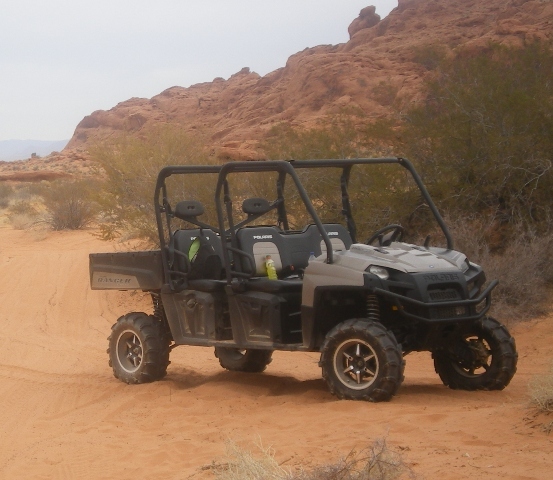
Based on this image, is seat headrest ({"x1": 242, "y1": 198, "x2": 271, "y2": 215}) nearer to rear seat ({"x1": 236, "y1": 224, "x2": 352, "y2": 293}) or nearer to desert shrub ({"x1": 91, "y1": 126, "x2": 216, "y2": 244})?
rear seat ({"x1": 236, "y1": 224, "x2": 352, "y2": 293})

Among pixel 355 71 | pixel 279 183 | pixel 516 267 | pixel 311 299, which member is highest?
pixel 355 71

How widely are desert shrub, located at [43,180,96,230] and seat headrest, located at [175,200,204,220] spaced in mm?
21686

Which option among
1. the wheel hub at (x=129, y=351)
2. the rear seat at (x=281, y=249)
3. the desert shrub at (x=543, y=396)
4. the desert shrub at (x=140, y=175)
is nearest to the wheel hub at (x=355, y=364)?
the rear seat at (x=281, y=249)

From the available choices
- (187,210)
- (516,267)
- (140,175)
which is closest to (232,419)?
(187,210)


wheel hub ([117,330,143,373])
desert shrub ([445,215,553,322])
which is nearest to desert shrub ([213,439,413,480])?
wheel hub ([117,330,143,373])

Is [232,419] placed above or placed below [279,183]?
below

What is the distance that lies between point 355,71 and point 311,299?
4748 centimetres

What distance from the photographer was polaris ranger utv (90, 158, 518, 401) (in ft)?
25.2

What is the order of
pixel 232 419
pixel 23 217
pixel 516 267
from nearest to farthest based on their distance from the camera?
1. pixel 232 419
2. pixel 516 267
3. pixel 23 217

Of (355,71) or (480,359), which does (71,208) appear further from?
(355,71)

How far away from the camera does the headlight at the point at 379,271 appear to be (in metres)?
7.66

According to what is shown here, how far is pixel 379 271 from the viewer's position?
7.69 meters

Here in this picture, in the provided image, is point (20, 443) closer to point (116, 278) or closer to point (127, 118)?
point (116, 278)

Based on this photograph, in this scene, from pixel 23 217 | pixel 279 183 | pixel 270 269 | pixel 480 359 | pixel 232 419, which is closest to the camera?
pixel 232 419
